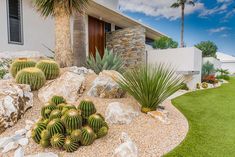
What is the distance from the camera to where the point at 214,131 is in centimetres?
396

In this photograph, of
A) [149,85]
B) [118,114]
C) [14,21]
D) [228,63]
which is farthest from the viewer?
[228,63]

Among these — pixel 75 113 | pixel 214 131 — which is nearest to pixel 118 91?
pixel 75 113

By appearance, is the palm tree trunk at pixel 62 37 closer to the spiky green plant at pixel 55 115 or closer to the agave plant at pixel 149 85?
the agave plant at pixel 149 85

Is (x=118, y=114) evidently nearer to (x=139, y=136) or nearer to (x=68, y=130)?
(x=139, y=136)

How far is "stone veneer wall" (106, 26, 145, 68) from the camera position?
10.0m

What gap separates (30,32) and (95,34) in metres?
4.17

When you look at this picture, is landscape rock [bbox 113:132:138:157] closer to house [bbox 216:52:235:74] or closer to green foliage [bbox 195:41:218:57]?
green foliage [bbox 195:41:218:57]

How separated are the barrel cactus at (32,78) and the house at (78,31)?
8.93ft

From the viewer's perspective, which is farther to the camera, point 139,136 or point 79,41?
point 79,41

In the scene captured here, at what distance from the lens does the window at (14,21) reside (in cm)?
713

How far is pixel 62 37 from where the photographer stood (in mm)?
6008

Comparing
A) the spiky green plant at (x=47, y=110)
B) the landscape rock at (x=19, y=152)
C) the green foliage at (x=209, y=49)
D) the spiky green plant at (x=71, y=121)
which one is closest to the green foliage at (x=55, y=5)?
the spiky green plant at (x=47, y=110)

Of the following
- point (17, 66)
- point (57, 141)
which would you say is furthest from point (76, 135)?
point (17, 66)

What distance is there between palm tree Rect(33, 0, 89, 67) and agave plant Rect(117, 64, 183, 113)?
2.62 m
